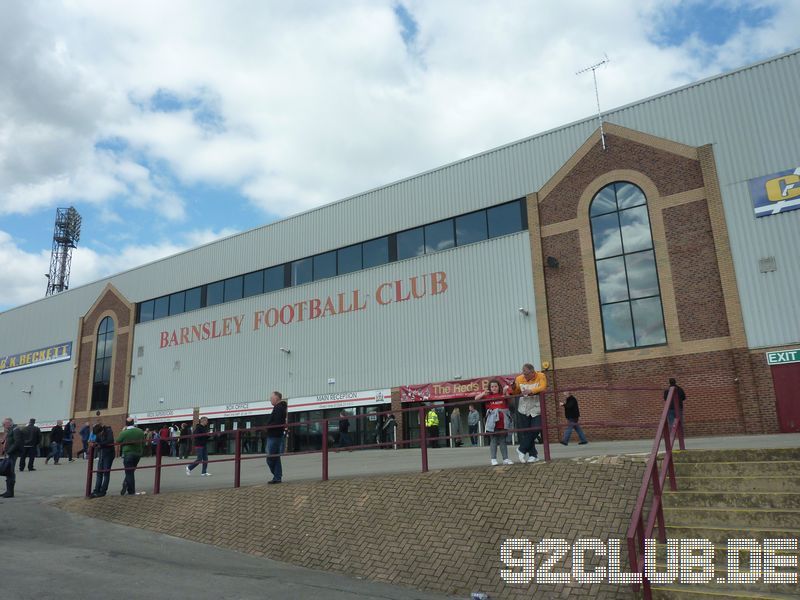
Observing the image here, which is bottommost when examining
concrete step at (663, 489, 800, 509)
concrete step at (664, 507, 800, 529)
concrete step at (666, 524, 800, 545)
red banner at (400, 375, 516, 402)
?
concrete step at (666, 524, 800, 545)

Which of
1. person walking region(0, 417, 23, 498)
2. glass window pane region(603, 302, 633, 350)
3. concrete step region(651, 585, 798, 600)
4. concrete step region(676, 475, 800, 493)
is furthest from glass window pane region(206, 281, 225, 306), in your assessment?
concrete step region(651, 585, 798, 600)

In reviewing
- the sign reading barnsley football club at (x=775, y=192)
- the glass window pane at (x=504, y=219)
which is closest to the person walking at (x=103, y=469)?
the glass window pane at (x=504, y=219)

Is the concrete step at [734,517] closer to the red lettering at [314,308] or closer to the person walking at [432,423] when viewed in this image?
the person walking at [432,423]

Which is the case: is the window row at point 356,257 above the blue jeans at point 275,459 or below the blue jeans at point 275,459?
above

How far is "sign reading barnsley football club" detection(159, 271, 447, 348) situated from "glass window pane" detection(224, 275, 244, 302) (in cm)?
110

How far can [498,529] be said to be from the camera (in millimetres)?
7531

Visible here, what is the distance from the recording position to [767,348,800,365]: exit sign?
59.6 feet

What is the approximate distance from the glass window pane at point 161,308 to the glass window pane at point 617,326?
2413 cm

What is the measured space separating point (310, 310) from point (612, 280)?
13.4m

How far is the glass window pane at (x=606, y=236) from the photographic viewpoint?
2178cm

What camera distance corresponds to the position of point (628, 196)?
21828mm

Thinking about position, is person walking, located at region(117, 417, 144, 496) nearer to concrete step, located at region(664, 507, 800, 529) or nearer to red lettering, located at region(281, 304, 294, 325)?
concrete step, located at region(664, 507, 800, 529)

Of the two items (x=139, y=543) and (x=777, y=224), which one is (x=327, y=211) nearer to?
(x=777, y=224)

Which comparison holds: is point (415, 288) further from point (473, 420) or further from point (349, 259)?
point (473, 420)
